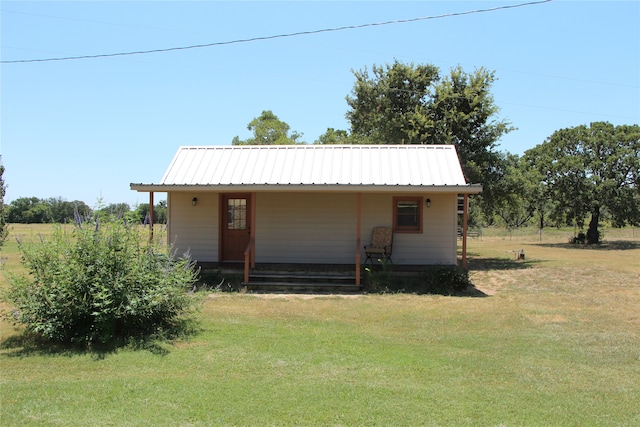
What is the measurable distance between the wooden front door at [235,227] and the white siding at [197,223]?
10.2 inches

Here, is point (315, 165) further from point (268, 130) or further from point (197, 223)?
point (268, 130)

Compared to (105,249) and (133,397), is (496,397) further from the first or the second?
(105,249)

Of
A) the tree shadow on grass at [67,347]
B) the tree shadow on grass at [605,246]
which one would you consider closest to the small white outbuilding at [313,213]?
the tree shadow on grass at [67,347]

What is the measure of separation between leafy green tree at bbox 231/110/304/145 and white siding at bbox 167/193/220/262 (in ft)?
78.1

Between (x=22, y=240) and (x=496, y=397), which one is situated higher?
(x=22, y=240)

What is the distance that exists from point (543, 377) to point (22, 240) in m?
6.76

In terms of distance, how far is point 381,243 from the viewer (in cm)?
1302

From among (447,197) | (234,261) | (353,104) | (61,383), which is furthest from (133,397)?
(353,104)

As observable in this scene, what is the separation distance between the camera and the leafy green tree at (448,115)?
19.3m

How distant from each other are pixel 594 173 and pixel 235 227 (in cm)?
2611

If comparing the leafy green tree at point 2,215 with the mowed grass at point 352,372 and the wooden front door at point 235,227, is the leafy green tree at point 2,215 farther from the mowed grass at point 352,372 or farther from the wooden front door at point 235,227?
the wooden front door at point 235,227

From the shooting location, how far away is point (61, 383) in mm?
5219

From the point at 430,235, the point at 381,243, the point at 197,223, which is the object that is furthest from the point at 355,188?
the point at 197,223

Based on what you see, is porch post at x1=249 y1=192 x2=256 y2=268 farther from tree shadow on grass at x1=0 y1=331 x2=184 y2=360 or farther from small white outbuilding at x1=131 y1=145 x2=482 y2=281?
tree shadow on grass at x1=0 y1=331 x2=184 y2=360
